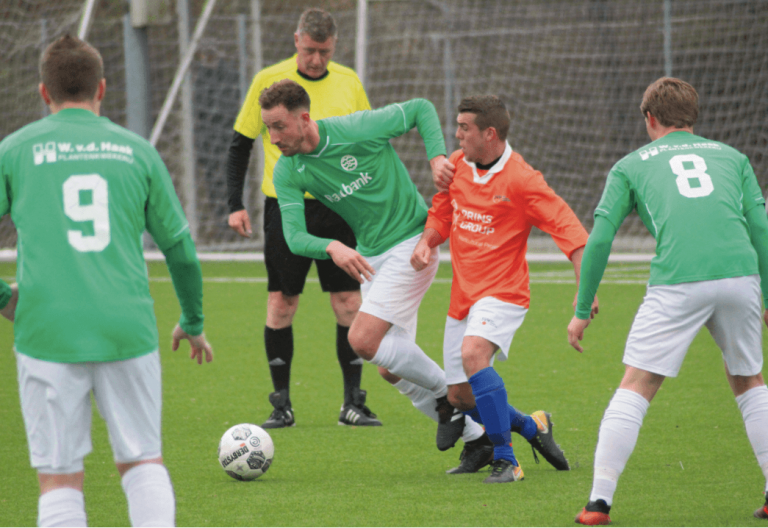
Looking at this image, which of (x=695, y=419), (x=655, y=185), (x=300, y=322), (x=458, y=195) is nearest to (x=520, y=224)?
(x=458, y=195)

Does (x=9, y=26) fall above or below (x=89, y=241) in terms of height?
below

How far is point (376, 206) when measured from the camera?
4.68m

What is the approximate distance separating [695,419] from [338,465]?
186cm

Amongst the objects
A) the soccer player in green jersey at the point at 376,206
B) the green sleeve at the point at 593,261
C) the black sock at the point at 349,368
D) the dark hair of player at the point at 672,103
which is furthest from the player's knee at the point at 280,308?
the dark hair of player at the point at 672,103

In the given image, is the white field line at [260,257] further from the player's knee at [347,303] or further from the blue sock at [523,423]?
the blue sock at [523,423]

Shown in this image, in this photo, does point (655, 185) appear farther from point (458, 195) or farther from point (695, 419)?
point (695, 419)

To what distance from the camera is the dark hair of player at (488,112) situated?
416 centimetres

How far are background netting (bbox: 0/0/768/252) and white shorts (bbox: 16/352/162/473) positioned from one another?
10.8 meters

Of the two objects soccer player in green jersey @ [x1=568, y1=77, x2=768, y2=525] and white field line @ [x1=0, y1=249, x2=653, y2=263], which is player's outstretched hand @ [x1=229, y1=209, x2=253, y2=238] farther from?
white field line @ [x1=0, y1=249, x2=653, y2=263]

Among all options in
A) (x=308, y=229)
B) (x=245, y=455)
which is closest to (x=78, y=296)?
(x=245, y=455)

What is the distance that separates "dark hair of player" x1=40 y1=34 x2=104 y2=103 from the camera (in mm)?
2625

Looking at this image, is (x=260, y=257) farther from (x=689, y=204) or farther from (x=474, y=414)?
(x=689, y=204)

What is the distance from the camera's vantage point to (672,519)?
3.42m

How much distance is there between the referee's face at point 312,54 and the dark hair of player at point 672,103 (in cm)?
226
